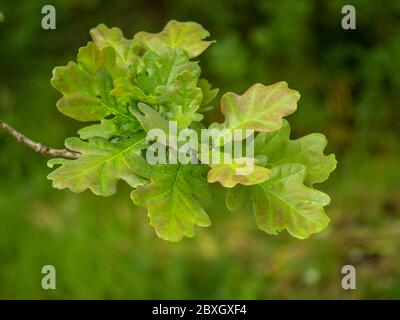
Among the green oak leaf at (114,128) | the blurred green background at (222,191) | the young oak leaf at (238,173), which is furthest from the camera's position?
the blurred green background at (222,191)

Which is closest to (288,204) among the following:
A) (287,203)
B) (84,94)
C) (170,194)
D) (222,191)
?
(287,203)

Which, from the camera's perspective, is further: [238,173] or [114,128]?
[114,128]

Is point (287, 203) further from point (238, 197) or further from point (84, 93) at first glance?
point (84, 93)

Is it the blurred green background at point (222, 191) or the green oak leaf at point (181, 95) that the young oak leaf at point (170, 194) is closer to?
the green oak leaf at point (181, 95)

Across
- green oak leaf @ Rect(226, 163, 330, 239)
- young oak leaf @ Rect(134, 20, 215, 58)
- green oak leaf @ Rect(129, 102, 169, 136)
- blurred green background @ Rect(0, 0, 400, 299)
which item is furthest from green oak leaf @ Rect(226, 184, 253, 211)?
blurred green background @ Rect(0, 0, 400, 299)

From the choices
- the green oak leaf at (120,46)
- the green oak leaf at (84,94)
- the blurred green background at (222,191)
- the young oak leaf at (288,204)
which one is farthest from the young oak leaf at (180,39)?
the blurred green background at (222,191)

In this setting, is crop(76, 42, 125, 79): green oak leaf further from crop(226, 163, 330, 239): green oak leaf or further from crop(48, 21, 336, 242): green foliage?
crop(226, 163, 330, 239): green oak leaf

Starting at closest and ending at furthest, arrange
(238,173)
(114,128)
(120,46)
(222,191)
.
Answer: (238,173) → (114,128) → (120,46) → (222,191)
